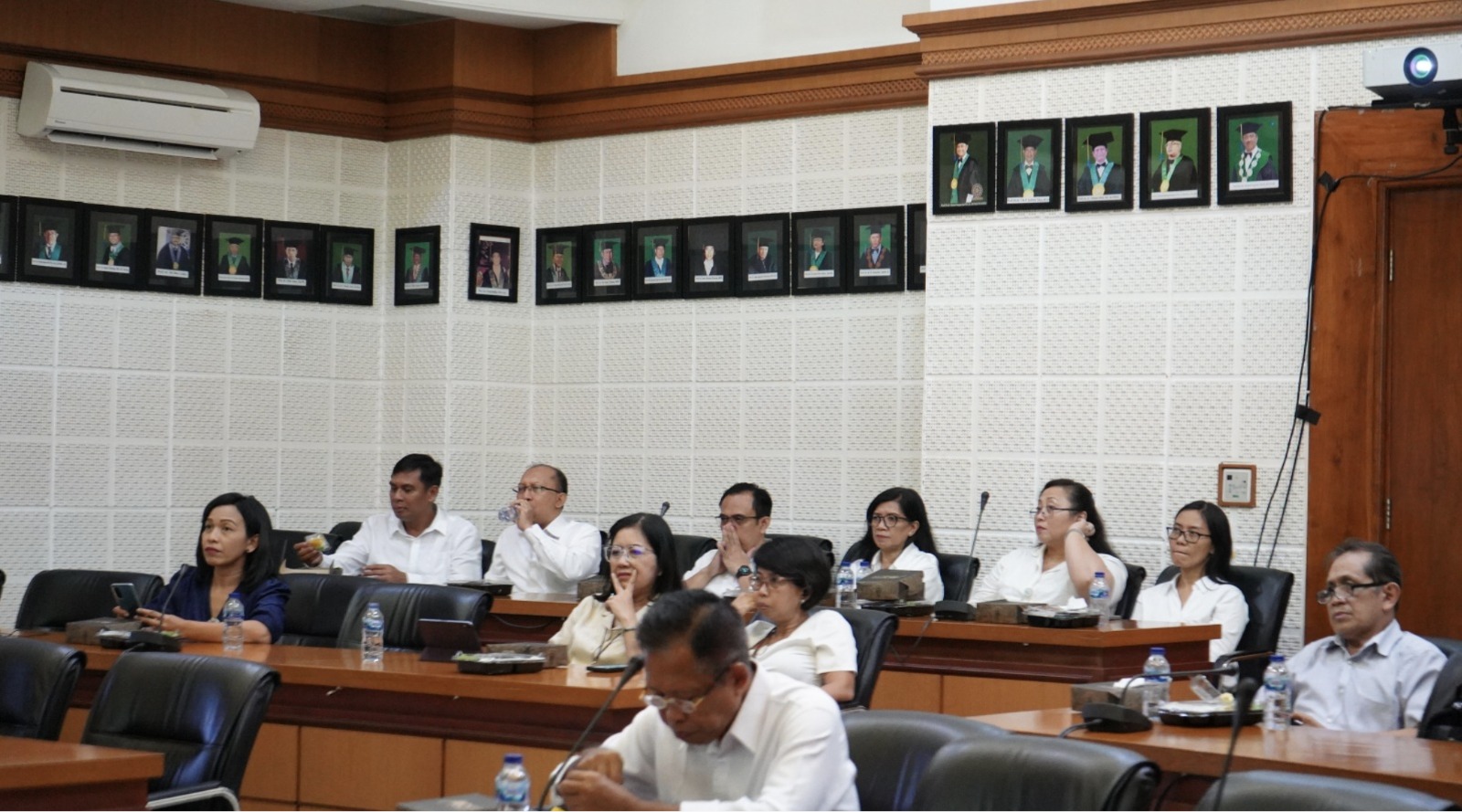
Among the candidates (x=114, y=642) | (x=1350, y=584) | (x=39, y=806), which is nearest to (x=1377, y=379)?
(x=1350, y=584)

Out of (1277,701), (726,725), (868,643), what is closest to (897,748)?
(726,725)

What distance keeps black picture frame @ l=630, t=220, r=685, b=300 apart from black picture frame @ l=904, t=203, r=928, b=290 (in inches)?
50.4

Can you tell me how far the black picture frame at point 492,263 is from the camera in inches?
360

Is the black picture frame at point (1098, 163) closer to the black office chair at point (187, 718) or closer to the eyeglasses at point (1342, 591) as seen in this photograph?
the eyeglasses at point (1342, 591)

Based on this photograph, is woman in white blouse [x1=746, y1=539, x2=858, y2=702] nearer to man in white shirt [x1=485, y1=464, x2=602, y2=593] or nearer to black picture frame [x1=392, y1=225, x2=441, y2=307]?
man in white shirt [x1=485, y1=464, x2=602, y2=593]

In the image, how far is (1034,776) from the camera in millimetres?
3008

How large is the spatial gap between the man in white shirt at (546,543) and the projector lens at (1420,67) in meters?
3.82

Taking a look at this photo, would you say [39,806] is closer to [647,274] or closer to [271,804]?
[271,804]


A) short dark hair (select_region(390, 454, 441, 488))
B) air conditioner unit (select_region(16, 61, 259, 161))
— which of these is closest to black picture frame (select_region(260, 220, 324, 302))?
air conditioner unit (select_region(16, 61, 259, 161))

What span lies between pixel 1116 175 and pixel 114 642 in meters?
4.24

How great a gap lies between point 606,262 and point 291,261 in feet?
5.32

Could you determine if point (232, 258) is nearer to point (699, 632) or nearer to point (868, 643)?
point (868, 643)

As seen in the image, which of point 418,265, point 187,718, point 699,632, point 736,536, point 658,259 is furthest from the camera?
point 418,265

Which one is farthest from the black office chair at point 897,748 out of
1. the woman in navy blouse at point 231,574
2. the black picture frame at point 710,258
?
the black picture frame at point 710,258
